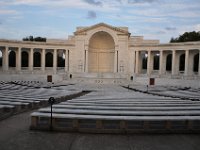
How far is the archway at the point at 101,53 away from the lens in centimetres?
6050

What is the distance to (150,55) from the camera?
58312mm

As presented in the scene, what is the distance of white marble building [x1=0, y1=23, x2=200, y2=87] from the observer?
5328 centimetres

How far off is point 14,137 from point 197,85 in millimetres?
42296

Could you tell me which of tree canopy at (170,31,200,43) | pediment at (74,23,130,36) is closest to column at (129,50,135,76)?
pediment at (74,23,130,36)

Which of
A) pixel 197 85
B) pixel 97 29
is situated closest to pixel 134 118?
pixel 197 85

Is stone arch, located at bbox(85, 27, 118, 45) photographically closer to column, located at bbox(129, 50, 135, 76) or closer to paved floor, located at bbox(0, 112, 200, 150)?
column, located at bbox(129, 50, 135, 76)

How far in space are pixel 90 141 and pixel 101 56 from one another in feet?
178

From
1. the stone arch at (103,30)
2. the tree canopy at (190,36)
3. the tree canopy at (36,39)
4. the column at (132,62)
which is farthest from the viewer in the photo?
the tree canopy at (36,39)

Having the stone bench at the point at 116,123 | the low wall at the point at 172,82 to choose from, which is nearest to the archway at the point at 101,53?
the low wall at the point at 172,82

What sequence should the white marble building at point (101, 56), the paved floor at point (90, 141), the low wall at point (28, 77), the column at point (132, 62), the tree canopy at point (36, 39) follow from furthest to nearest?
the tree canopy at point (36, 39) < the column at point (132, 62) < the white marble building at point (101, 56) < the low wall at point (28, 77) < the paved floor at point (90, 141)

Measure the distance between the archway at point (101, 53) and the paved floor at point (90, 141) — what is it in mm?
51982

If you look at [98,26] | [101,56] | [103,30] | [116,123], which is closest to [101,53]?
[101,56]

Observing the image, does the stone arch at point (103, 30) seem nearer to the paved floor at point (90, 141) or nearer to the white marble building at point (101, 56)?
the white marble building at point (101, 56)

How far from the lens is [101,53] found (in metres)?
61.8
